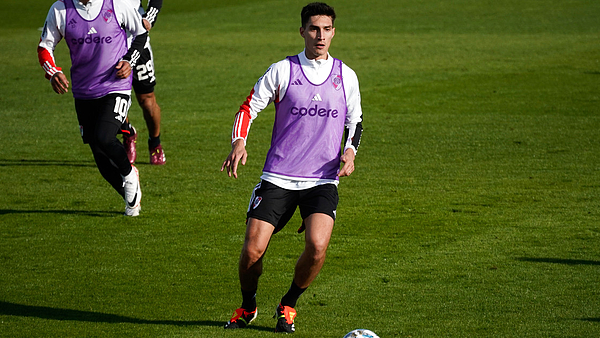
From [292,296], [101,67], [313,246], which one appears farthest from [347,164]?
[101,67]

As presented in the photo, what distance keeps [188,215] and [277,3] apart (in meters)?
26.8

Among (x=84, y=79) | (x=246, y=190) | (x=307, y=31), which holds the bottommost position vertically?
(x=246, y=190)

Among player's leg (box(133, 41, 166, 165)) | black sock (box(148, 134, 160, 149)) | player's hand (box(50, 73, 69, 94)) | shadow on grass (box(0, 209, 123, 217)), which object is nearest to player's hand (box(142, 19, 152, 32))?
player's leg (box(133, 41, 166, 165))

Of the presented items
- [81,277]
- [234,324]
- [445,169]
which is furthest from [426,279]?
[445,169]

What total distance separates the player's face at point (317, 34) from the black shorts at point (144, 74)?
5.50 meters

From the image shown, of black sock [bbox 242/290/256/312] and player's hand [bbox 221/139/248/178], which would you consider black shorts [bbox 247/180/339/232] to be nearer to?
player's hand [bbox 221/139/248/178]

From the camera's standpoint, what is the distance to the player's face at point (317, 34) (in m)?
5.46

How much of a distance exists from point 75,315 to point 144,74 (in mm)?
5443

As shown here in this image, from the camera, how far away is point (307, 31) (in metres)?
5.55

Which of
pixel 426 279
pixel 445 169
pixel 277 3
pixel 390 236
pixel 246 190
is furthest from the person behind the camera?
pixel 277 3

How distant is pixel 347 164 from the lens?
5.41 m

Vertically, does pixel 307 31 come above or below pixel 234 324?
above

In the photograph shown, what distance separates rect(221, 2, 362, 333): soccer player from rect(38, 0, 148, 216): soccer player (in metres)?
3.14

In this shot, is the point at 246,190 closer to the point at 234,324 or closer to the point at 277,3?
the point at 234,324
